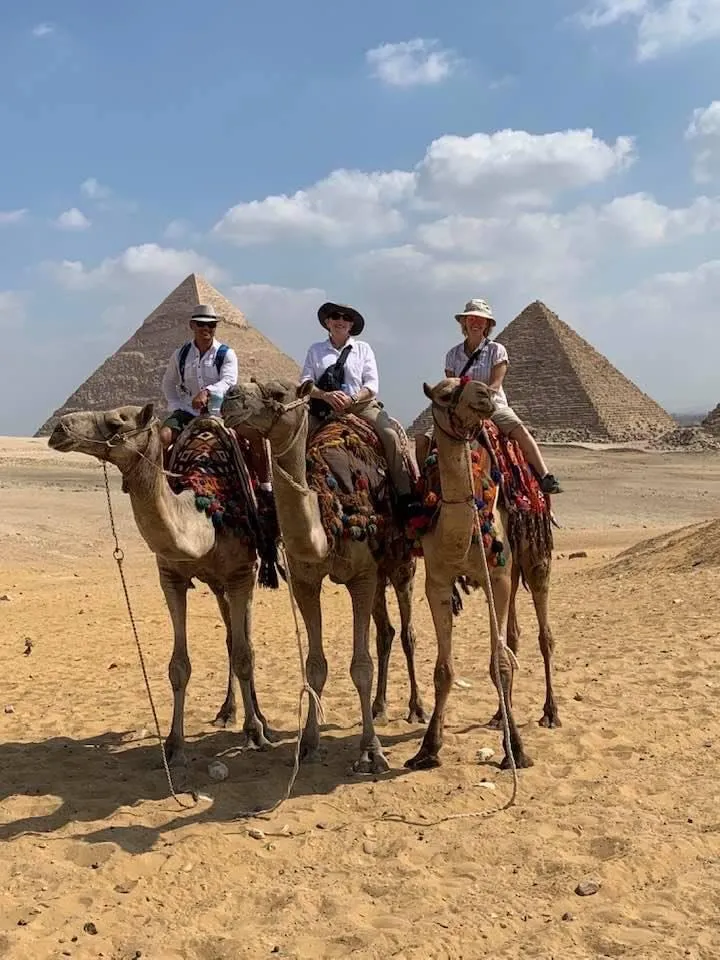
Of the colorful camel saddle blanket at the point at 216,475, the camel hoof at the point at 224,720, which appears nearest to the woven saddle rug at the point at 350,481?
the colorful camel saddle blanket at the point at 216,475

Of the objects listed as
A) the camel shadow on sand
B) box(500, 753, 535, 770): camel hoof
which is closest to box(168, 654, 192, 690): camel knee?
the camel shadow on sand

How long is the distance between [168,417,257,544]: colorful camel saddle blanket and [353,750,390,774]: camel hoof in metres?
1.40

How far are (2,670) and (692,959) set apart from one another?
651cm

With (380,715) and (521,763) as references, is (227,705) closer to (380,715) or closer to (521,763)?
(380,715)

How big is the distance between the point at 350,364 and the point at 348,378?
99mm

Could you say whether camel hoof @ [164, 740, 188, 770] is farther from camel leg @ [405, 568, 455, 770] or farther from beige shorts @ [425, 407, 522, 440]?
beige shorts @ [425, 407, 522, 440]

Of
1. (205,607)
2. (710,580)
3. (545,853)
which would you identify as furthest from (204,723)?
(710,580)

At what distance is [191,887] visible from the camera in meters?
3.76

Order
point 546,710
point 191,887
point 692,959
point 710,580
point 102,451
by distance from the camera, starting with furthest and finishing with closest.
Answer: point 710,580
point 546,710
point 102,451
point 191,887
point 692,959

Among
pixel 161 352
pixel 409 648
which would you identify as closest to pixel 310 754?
pixel 409 648

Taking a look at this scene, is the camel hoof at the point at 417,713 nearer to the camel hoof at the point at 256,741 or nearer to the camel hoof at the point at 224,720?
the camel hoof at the point at 256,741

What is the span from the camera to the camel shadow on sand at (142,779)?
446 cm

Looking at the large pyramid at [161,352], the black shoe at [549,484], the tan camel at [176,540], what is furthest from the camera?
the large pyramid at [161,352]

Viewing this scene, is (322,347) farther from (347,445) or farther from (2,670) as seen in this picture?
(2,670)
